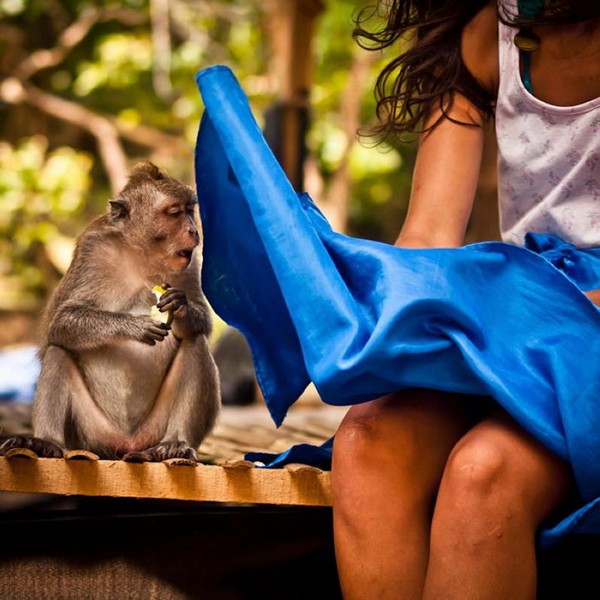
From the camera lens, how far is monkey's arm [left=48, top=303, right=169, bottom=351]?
323 cm

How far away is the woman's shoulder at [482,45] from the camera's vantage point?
256 centimetres

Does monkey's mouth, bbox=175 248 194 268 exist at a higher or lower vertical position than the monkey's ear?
lower

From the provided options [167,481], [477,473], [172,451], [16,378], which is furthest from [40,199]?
[477,473]

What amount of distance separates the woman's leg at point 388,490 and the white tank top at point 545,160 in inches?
23.9

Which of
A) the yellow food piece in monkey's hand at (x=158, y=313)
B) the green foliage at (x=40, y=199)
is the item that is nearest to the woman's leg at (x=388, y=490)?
the yellow food piece in monkey's hand at (x=158, y=313)

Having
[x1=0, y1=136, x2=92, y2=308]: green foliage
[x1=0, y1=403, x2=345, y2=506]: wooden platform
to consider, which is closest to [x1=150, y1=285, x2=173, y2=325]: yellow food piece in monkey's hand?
[x1=0, y1=403, x2=345, y2=506]: wooden platform

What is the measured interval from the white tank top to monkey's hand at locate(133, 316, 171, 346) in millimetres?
1188

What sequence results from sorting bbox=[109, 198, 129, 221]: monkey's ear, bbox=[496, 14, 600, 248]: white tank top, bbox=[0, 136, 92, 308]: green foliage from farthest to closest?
bbox=[0, 136, 92, 308]: green foliage
bbox=[109, 198, 129, 221]: monkey's ear
bbox=[496, 14, 600, 248]: white tank top

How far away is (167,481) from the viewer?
2.63 m

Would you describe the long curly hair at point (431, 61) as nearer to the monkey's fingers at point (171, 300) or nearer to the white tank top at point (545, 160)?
the white tank top at point (545, 160)

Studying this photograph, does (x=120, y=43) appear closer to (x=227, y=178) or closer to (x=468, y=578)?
(x=227, y=178)

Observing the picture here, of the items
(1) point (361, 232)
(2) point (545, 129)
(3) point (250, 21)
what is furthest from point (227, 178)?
(1) point (361, 232)

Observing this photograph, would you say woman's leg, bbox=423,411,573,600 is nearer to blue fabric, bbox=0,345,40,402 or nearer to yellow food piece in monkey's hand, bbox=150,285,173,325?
yellow food piece in monkey's hand, bbox=150,285,173,325

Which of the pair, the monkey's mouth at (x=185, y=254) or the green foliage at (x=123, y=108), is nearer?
the monkey's mouth at (x=185, y=254)
